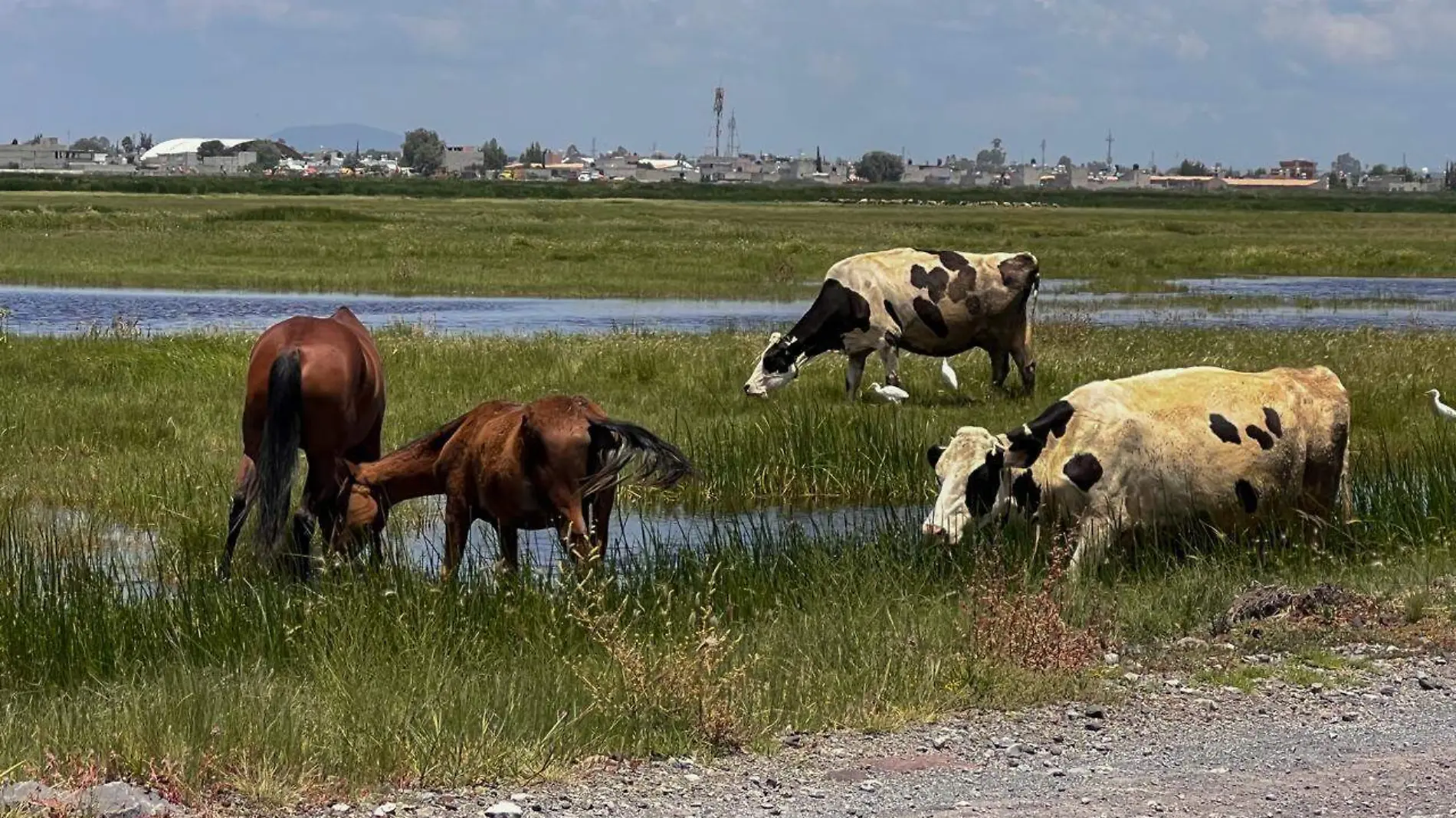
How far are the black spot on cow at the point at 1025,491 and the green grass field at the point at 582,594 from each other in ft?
0.64

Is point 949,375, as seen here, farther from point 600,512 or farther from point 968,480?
point 600,512

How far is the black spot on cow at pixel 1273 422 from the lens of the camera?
40.2 ft

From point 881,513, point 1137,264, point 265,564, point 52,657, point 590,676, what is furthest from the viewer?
point 1137,264

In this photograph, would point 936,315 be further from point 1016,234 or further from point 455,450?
point 1016,234

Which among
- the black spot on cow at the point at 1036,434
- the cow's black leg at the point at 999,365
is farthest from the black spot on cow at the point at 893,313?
the black spot on cow at the point at 1036,434

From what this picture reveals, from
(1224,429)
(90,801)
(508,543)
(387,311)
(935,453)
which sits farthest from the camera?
(387,311)

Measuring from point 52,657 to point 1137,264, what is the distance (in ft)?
179

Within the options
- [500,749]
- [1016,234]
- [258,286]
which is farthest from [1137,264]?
[500,749]

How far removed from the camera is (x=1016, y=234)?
270ft

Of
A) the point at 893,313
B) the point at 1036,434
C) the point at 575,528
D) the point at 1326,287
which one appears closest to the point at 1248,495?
the point at 1036,434

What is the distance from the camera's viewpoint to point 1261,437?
40.0ft

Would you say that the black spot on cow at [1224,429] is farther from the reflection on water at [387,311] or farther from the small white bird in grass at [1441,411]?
the reflection on water at [387,311]

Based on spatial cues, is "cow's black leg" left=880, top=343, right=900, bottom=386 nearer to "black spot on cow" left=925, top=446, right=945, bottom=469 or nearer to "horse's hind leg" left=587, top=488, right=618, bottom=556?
"black spot on cow" left=925, top=446, right=945, bottom=469

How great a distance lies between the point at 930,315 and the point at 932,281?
1.30 feet
